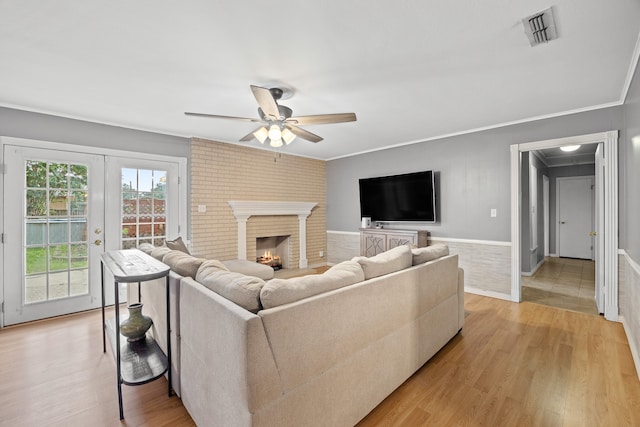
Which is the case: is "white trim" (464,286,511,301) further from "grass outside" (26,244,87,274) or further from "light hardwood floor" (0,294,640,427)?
"grass outside" (26,244,87,274)

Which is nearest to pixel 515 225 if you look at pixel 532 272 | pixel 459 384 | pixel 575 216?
pixel 532 272

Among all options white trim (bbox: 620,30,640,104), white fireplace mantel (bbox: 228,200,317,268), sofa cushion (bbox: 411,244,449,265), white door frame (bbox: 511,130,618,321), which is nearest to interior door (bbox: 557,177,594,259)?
white door frame (bbox: 511,130,618,321)

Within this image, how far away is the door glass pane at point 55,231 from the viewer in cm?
330

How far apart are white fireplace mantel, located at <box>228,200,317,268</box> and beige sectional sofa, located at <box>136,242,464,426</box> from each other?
2.76 meters

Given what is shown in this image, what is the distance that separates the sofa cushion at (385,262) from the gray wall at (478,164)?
8.19ft

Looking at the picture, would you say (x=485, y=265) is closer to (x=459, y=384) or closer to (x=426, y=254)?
(x=426, y=254)

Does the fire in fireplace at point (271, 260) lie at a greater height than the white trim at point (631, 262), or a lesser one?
lesser

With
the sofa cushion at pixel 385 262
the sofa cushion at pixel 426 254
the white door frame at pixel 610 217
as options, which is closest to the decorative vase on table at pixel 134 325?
the sofa cushion at pixel 385 262

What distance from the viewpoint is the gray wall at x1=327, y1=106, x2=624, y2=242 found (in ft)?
11.4

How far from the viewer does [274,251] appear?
20.1ft

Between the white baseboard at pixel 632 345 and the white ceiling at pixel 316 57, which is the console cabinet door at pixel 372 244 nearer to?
the white ceiling at pixel 316 57

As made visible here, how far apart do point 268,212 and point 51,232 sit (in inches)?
117

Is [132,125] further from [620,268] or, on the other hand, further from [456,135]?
[620,268]

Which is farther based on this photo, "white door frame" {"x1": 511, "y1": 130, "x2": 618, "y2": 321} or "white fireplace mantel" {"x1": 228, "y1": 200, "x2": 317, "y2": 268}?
"white fireplace mantel" {"x1": 228, "y1": 200, "x2": 317, "y2": 268}
